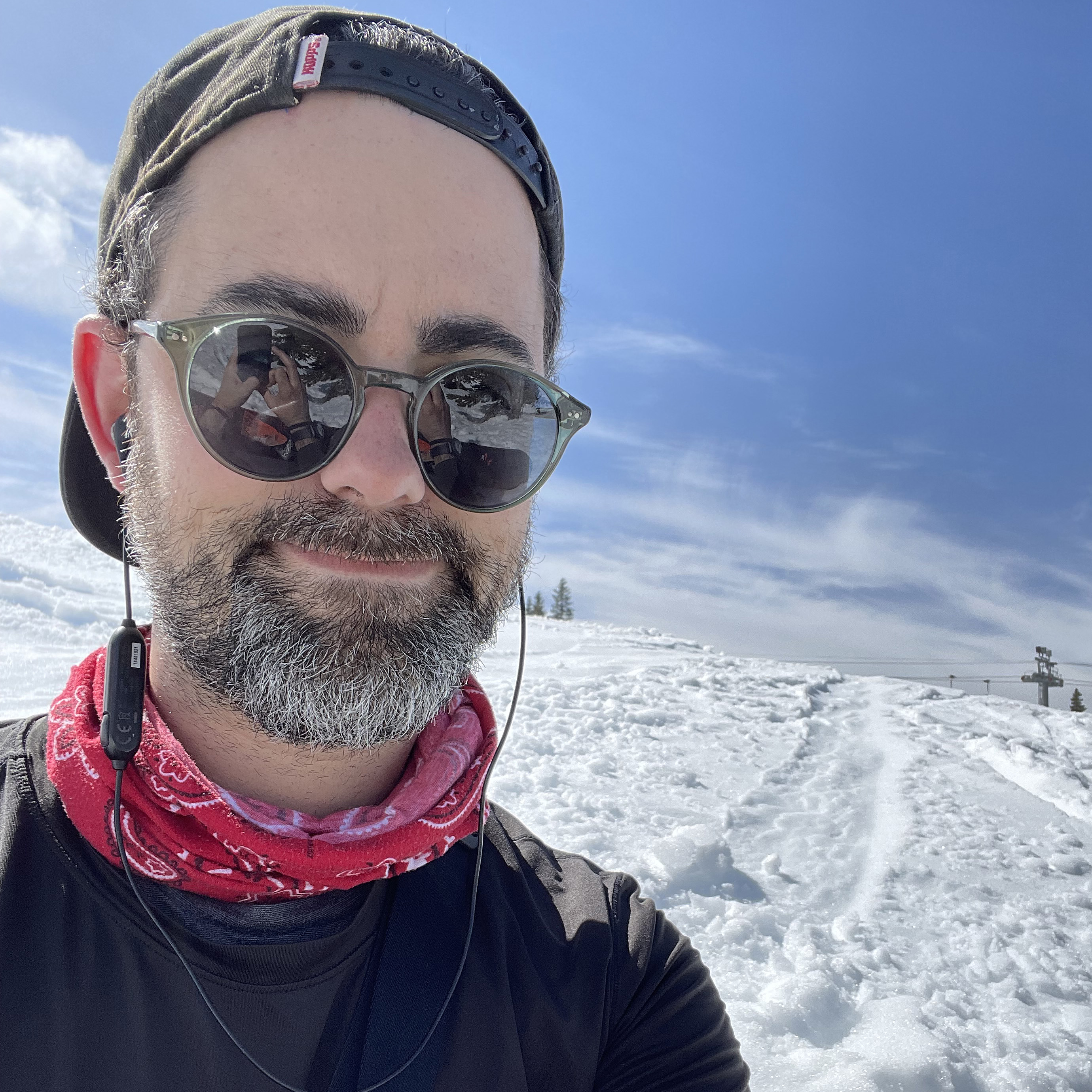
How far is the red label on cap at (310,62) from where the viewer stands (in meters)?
1.43

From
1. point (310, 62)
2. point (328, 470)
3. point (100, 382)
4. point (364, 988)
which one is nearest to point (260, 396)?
point (328, 470)

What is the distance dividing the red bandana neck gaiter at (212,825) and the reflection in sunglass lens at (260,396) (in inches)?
21.3

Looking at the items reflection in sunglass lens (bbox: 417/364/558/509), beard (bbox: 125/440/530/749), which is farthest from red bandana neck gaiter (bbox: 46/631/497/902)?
reflection in sunglass lens (bbox: 417/364/558/509)

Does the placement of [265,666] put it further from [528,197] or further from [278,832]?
[528,197]

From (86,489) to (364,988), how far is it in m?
1.47

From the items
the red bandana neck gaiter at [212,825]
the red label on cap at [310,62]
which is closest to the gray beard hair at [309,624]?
the red bandana neck gaiter at [212,825]

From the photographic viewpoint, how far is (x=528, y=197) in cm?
173

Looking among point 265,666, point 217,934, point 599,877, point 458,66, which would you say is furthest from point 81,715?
point 458,66

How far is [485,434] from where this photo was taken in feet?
4.83

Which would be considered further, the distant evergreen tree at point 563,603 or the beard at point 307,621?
the distant evergreen tree at point 563,603

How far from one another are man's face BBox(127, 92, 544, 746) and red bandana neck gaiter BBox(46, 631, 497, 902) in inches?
6.0

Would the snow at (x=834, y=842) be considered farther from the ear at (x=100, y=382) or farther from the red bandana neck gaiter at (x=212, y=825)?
the ear at (x=100, y=382)

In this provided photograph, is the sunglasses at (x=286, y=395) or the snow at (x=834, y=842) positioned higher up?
the sunglasses at (x=286, y=395)

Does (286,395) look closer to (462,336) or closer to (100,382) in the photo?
(462,336)
